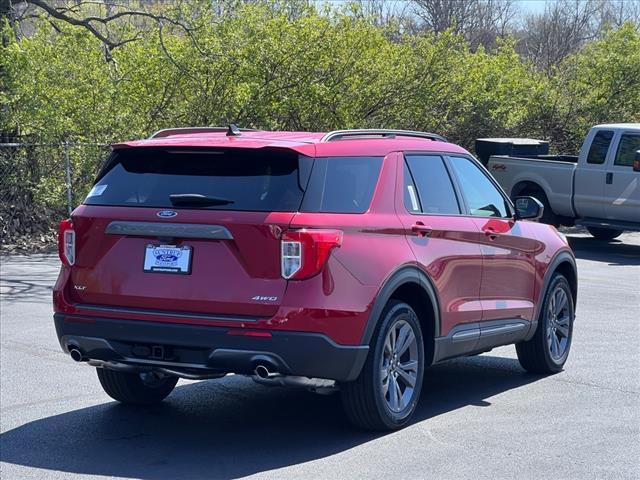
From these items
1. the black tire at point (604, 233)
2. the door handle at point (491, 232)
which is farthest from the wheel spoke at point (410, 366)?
the black tire at point (604, 233)

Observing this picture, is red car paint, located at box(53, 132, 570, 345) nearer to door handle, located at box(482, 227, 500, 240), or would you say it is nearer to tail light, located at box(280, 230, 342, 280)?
tail light, located at box(280, 230, 342, 280)

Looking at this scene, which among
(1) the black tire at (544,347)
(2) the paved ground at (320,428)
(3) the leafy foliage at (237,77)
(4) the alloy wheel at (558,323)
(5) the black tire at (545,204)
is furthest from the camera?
(5) the black tire at (545,204)

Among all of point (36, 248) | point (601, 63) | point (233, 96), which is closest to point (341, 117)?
point (233, 96)

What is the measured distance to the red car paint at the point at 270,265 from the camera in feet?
20.1

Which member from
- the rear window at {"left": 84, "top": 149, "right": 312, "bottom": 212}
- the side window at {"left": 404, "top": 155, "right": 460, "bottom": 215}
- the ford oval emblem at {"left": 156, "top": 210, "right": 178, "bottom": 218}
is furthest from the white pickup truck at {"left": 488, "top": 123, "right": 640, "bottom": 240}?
the ford oval emblem at {"left": 156, "top": 210, "right": 178, "bottom": 218}

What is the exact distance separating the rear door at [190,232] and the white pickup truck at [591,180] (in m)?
13.2

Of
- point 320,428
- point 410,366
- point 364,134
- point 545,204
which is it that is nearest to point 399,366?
point 410,366

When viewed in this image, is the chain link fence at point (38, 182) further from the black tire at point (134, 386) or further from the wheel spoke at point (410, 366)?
the wheel spoke at point (410, 366)

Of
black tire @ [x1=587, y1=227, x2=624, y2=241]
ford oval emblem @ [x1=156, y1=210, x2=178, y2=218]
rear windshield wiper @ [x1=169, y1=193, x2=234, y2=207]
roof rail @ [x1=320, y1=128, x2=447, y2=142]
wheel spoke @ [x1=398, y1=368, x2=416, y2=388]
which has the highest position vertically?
roof rail @ [x1=320, y1=128, x2=447, y2=142]

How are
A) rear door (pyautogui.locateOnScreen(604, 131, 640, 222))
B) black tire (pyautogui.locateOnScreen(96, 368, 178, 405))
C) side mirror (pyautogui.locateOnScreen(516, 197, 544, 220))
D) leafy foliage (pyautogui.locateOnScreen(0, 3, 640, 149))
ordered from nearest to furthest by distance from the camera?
1. black tire (pyautogui.locateOnScreen(96, 368, 178, 405))
2. side mirror (pyautogui.locateOnScreen(516, 197, 544, 220))
3. leafy foliage (pyautogui.locateOnScreen(0, 3, 640, 149))
4. rear door (pyautogui.locateOnScreen(604, 131, 640, 222))

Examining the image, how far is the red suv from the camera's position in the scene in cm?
613

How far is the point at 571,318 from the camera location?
9.16 metres

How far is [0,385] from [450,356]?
11.2ft

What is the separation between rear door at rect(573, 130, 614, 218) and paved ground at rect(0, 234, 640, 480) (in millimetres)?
9444
